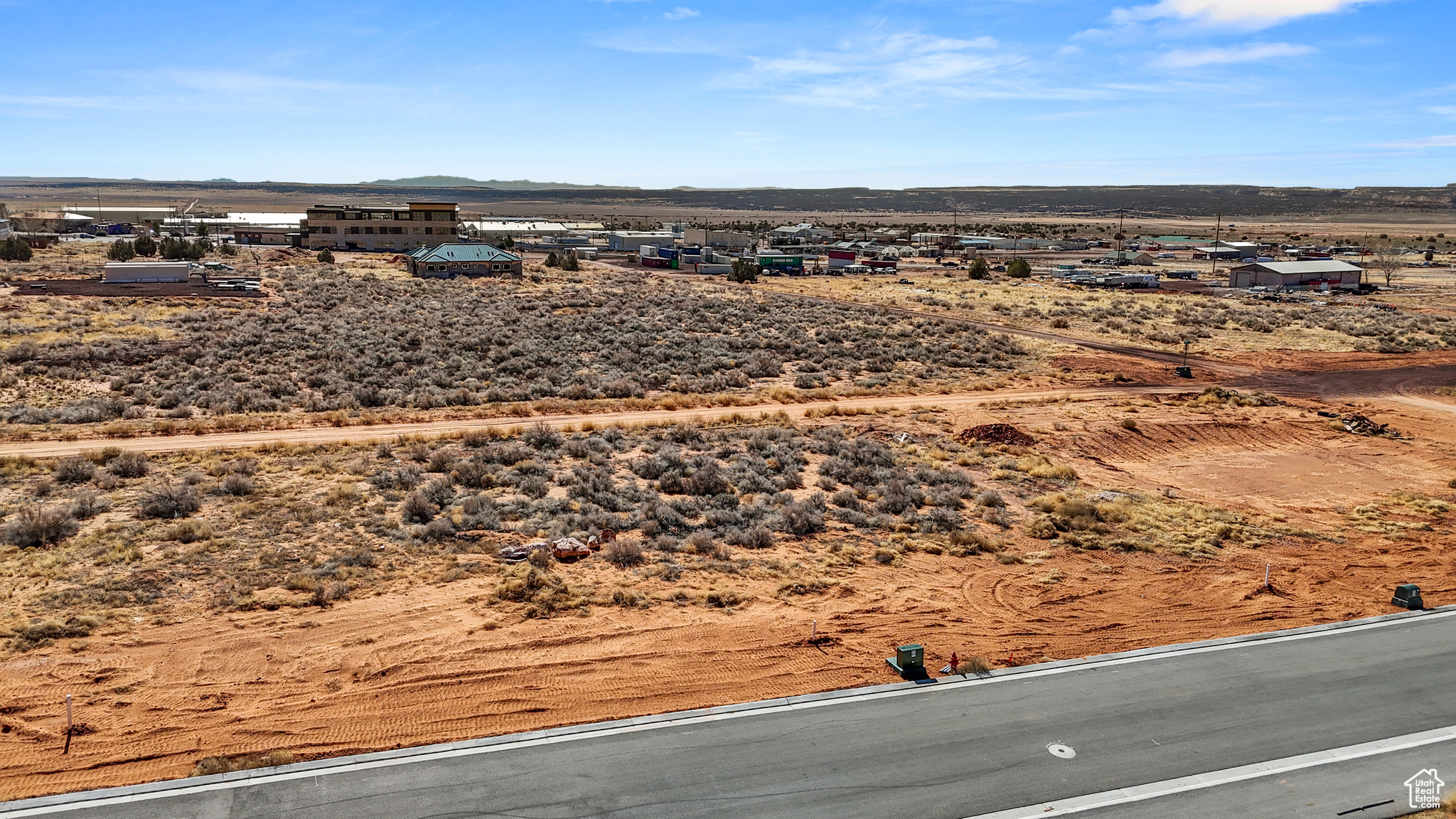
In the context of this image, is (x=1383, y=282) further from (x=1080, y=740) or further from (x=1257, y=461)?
(x=1080, y=740)

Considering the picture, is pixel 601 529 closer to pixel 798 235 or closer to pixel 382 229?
pixel 382 229

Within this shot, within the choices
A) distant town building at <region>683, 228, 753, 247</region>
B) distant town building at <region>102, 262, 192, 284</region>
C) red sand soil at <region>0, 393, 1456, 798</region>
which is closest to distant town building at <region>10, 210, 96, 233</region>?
distant town building at <region>102, 262, 192, 284</region>

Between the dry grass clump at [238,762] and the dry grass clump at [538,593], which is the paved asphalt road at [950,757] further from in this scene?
the dry grass clump at [538,593]

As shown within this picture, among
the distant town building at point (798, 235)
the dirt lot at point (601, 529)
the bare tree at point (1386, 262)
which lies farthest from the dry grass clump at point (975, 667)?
the distant town building at point (798, 235)

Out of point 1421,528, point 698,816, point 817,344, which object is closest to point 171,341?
point 817,344

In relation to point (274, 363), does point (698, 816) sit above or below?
below

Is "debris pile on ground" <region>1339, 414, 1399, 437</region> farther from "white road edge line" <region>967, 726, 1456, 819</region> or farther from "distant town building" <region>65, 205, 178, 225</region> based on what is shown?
"distant town building" <region>65, 205, 178, 225</region>

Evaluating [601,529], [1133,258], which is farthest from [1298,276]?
[601,529]

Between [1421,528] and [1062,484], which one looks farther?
[1062,484]
